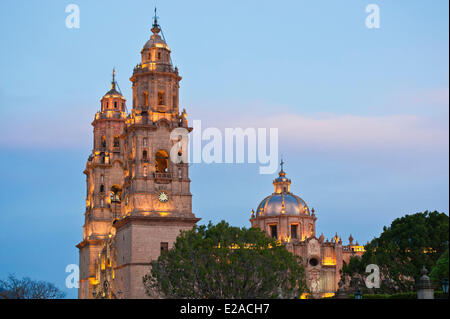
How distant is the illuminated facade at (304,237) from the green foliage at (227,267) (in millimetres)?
48208

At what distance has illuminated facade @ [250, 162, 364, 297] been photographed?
123m

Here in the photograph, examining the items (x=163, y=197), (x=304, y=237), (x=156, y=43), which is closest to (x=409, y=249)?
(x=163, y=197)

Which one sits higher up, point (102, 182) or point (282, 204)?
point (102, 182)

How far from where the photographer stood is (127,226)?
90688mm

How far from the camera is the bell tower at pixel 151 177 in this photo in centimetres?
8869

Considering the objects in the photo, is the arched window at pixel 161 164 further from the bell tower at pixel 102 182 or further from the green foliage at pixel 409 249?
the green foliage at pixel 409 249

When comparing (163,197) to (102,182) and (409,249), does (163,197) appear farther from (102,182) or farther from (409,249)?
(102,182)

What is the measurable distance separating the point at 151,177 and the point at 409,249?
29.8 metres

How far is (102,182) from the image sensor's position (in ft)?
389
